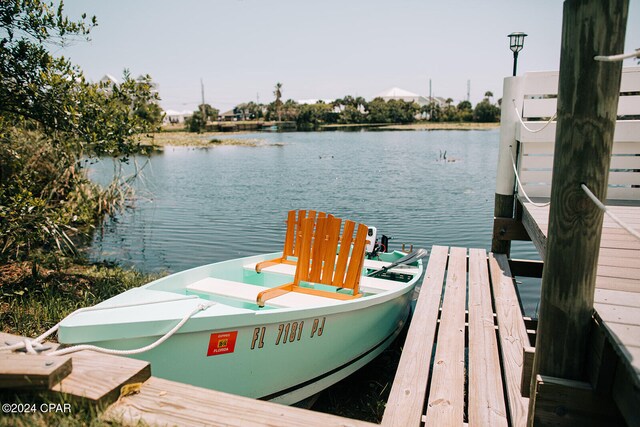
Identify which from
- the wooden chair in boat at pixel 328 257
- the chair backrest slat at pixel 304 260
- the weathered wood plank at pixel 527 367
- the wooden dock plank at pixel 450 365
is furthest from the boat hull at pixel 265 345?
the weathered wood plank at pixel 527 367

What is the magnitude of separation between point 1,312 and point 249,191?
52.0 feet

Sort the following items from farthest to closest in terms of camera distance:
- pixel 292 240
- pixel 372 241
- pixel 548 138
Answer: pixel 372 241, pixel 292 240, pixel 548 138

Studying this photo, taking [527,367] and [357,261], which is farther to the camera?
[357,261]

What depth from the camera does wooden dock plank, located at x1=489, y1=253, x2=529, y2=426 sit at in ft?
11.2

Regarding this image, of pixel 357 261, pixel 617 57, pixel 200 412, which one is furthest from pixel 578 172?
pixel 357 261

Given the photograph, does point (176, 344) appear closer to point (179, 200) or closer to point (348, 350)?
point (348, 350)

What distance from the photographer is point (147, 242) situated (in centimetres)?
1355

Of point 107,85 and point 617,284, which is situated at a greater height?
point 107,85

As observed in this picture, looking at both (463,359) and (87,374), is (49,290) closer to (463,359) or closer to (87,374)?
(87,374)

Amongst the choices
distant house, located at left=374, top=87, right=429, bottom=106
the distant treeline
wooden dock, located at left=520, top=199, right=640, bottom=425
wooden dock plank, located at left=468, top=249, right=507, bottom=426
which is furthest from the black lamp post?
distant house, located at left=374, top=87, right=429, bottom=106

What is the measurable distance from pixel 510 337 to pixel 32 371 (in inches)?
152

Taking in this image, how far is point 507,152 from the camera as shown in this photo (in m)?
7.40

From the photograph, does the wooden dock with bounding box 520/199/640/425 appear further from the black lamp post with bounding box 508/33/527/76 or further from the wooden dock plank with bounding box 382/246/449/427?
the black lamp post with bounding box 508/33/527/76

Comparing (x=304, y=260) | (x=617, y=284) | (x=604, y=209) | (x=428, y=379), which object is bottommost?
(x=428, y=379)
